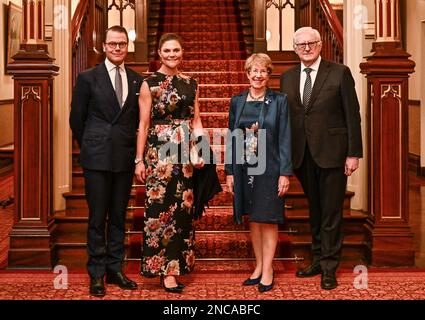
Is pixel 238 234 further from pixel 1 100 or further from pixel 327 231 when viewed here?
Answer: pixel 1 100

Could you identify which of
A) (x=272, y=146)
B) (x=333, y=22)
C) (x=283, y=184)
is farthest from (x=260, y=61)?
(x=333, y=22)

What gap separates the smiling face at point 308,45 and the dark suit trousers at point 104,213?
53.0 inches

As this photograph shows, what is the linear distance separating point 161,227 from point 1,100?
733 cm

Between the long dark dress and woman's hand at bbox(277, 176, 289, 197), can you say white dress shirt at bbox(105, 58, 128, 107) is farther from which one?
woman's hand at bbox(277, 176, 289, 197)

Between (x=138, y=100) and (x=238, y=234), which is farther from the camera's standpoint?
(x=238, y=234)

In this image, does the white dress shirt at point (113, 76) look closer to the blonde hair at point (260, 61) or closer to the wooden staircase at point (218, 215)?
the blonde hair at point (260, 61)

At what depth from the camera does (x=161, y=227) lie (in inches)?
161

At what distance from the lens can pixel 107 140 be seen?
3.99 meters

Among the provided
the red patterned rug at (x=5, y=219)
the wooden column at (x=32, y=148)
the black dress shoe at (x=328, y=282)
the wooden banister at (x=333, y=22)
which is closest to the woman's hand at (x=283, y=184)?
the black dress shoe at (x=328, y=282)

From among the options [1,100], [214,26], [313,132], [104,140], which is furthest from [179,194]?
[1,100]

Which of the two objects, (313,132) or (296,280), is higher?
(313,132)

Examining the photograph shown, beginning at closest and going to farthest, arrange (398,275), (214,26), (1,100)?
(398,275) < (214,26) < (1,100)

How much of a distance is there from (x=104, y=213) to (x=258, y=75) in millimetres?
1286
